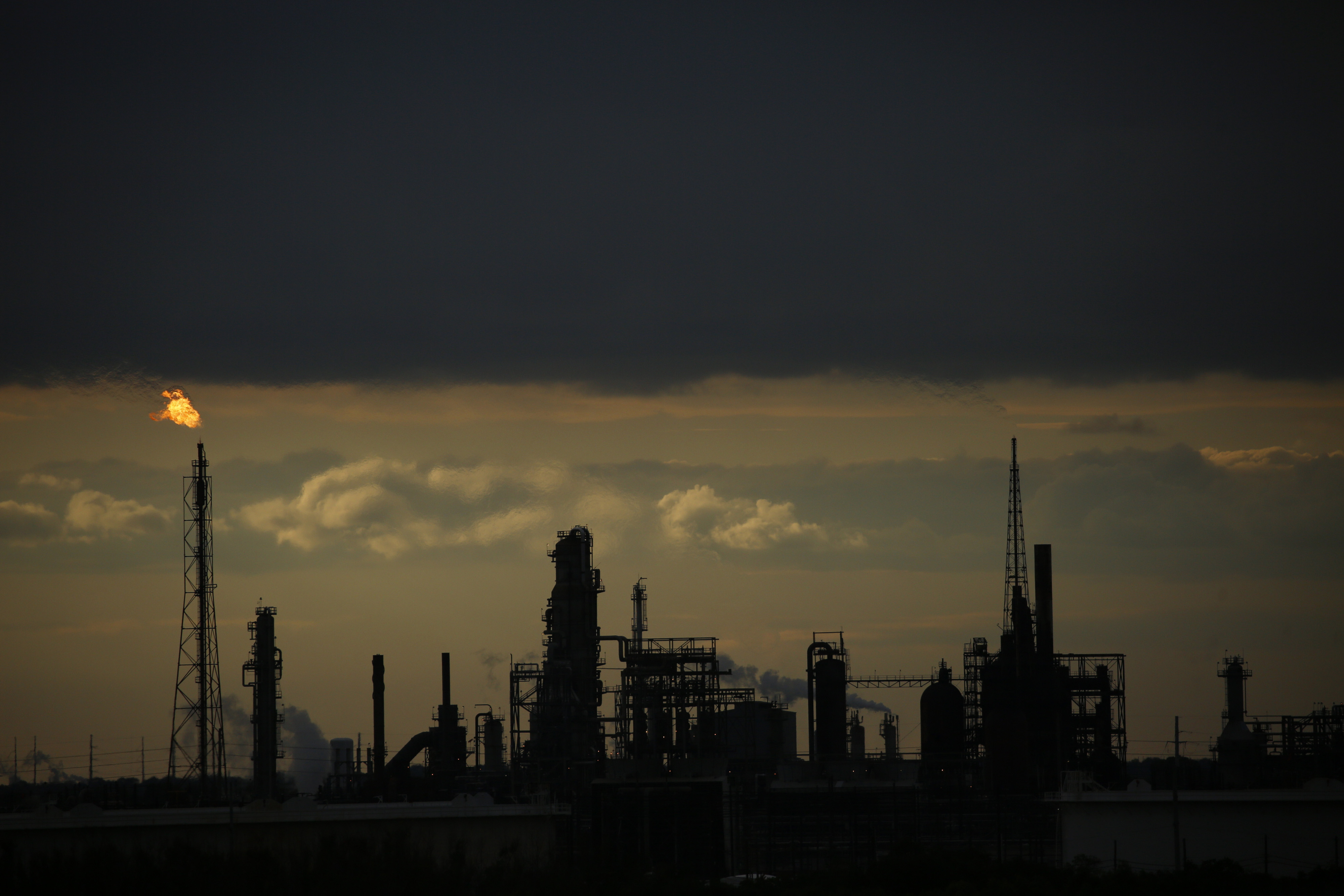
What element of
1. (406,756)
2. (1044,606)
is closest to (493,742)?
(406,756)

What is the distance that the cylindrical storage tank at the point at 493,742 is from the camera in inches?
3634

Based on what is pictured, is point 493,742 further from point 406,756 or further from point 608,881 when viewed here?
point 608,881

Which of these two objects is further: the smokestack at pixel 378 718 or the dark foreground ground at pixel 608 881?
the smokestack at pixel 378 718

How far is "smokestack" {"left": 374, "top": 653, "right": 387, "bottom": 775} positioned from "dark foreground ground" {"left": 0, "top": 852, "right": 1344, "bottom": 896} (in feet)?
106

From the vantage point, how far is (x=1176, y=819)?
169 feet

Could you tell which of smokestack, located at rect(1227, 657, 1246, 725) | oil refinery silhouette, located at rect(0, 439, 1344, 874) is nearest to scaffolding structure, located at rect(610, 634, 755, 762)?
oil refinery silhouette, located at rect(0, 439, 1344, 874)

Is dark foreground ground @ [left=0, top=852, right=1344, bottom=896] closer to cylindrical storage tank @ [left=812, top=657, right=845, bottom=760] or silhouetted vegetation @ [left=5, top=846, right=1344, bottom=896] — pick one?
silhouetted vegetation @ [left=5, top=846, right=1344, bottom=896]

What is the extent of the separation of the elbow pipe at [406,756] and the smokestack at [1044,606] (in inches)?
1345

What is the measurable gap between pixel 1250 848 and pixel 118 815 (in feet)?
132

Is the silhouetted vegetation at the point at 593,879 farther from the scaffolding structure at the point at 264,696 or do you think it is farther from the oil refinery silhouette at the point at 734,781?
the scaffolding structure at the point at 264,696

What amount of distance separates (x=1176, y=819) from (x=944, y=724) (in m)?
36.2

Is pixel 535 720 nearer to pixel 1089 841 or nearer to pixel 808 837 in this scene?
pixel 808 837

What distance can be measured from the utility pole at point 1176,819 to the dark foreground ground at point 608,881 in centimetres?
145

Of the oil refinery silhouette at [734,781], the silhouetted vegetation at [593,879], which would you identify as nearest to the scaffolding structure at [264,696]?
the oil refinery silhouette at [734,781]
